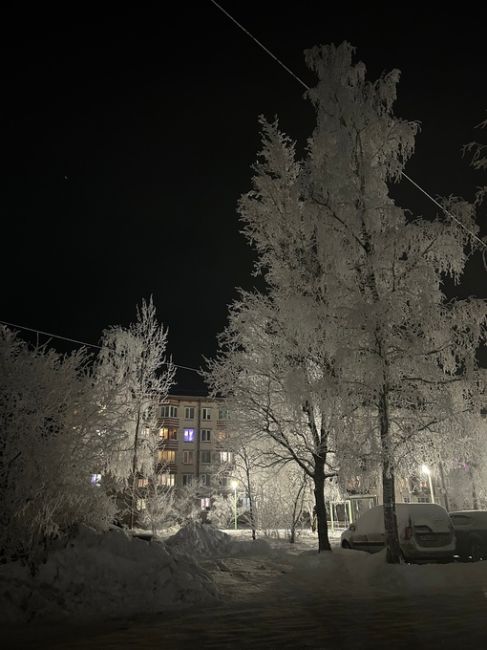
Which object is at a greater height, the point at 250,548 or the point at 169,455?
the point at 169,455

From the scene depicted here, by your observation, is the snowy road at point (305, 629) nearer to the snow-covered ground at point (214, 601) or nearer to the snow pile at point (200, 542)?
the snow-covered ground at point (214, 601)

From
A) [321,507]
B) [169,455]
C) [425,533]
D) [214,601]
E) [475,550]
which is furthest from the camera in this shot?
[169,455]

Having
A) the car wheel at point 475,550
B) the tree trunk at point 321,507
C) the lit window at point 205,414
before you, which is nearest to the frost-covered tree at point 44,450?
the tree trunk at point 321,507

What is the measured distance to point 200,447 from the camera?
56875mm

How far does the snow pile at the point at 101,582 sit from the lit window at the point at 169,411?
4736 centimetres

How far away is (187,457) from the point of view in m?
56.2

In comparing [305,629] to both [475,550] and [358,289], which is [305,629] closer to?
[358,289]

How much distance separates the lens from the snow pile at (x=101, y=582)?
7.21 m

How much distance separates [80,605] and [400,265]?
361 inches

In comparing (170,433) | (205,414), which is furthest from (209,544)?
(205,414)

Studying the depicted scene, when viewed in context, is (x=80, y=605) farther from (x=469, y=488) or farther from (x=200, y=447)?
(x=200, y=447)

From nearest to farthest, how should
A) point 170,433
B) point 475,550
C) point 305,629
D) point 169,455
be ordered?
1. point 305,629
2. point 475,550
3. point 169,455
4. point 170,433

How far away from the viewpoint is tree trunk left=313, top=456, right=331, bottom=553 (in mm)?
13562

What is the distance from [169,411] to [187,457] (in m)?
5.58
